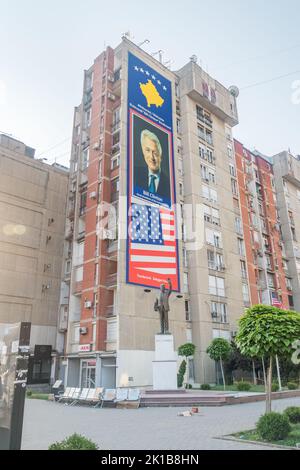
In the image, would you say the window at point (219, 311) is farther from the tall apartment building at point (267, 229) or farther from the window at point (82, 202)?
the window at point (82, 202)

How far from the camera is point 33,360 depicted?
35.8m

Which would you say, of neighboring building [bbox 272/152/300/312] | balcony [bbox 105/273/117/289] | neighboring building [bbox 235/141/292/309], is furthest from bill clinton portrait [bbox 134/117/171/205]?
neighboring building [bbox 272/152/300/312]

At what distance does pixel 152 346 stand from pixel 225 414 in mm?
16527

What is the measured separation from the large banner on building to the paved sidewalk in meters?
16.2

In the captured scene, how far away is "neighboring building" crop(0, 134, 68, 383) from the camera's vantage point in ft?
120

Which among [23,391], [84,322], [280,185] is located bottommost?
[23,391]

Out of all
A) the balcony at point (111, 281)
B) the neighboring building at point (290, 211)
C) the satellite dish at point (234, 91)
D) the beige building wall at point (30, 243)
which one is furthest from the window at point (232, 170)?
the balcony at point (111, 281)

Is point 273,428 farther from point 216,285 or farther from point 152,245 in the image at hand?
point 216,285

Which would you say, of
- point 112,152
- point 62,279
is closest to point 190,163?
point 112,152

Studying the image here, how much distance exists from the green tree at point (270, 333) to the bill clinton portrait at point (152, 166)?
24086mm

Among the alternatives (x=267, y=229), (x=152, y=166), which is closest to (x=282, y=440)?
(x=152, y=166)

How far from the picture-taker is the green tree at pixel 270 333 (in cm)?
1088
